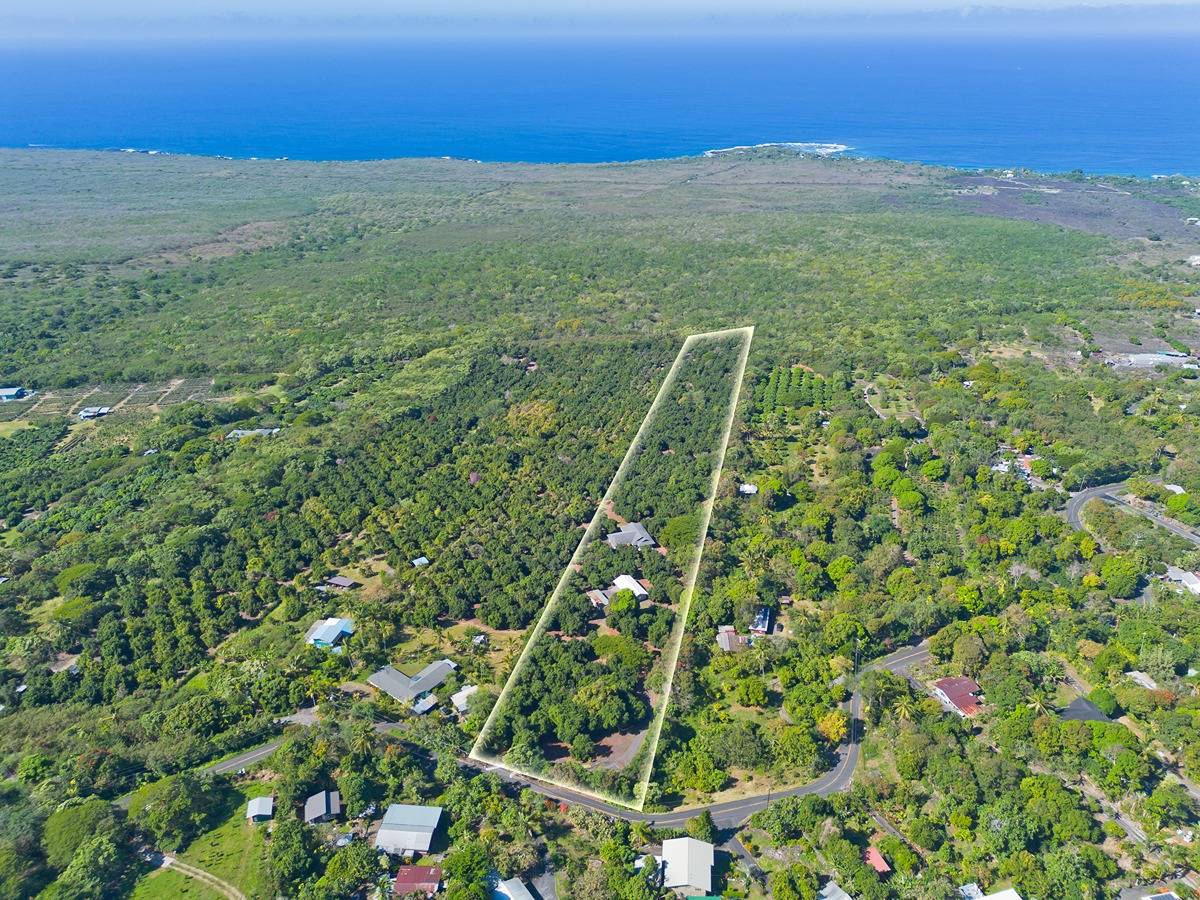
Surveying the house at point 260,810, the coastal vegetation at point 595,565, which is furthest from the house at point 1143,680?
the house at point 260,810

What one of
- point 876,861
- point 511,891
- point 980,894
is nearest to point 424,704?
point 511,891

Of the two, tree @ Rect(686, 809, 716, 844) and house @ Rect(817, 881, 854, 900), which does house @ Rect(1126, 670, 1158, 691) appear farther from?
tree @ Rect(686, 809, 716, 844)

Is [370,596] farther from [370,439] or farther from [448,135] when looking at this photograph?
[448,135]

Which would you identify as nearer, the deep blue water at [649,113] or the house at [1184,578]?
the house at [1184,578]

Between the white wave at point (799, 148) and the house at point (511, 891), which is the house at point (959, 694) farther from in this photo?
the white wave at point (799, 148)

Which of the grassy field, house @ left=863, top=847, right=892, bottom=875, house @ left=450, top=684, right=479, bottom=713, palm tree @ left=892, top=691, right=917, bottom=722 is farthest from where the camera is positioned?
house @ left=450, top=684, right=479, bottom=713

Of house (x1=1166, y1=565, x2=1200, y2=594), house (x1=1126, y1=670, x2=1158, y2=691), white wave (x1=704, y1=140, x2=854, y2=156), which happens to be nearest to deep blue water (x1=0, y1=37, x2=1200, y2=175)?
white wave (x1=704, y1=140, x2=854, y2=156)
